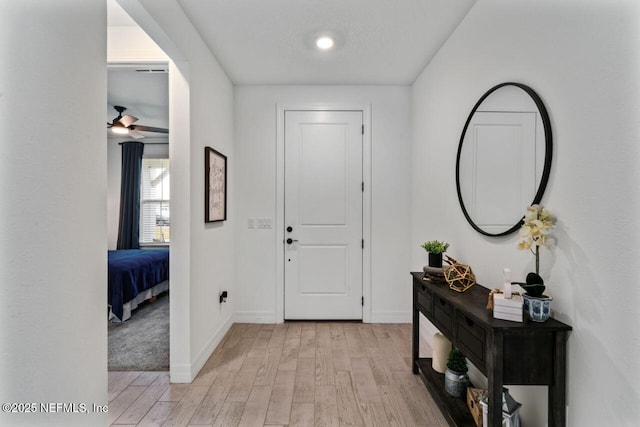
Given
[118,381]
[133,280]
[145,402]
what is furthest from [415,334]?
[133,280]

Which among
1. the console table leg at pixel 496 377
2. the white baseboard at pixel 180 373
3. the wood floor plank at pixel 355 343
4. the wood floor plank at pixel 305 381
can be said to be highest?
the console table leg at pixel 496 377

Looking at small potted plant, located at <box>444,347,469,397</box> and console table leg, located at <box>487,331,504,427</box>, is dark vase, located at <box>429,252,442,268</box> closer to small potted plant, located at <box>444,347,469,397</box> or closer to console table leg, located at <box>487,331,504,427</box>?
small potted plant, located at <box>444,347,469,397</box>

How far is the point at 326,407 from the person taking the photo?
1908 millimetres

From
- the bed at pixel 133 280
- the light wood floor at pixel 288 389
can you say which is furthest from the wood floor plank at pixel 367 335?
the bed at pixel 133 280

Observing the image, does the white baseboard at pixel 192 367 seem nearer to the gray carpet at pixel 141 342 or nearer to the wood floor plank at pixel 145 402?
the wood floor plank at pixel 145 402

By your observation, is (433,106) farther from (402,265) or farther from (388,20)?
(402,265)

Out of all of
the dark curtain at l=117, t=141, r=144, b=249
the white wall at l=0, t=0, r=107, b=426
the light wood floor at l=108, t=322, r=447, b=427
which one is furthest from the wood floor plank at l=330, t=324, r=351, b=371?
the dark curtain at l=117, t=141, r=144, b=249

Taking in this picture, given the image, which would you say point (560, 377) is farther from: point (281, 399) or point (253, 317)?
point (253, 317)

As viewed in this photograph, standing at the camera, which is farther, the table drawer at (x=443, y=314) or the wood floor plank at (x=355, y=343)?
the wood floor plank at (x=355, y=343)

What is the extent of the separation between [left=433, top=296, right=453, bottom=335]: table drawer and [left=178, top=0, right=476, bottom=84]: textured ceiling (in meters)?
1.88

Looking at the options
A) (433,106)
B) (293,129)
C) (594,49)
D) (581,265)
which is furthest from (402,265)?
(594,49)

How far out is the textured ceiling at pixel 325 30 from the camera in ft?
6.64

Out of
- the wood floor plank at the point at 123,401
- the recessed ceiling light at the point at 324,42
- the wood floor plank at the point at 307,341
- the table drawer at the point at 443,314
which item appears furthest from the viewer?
the wood floor plank at the point at 307,341

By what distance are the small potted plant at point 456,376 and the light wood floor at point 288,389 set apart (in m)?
0.16
